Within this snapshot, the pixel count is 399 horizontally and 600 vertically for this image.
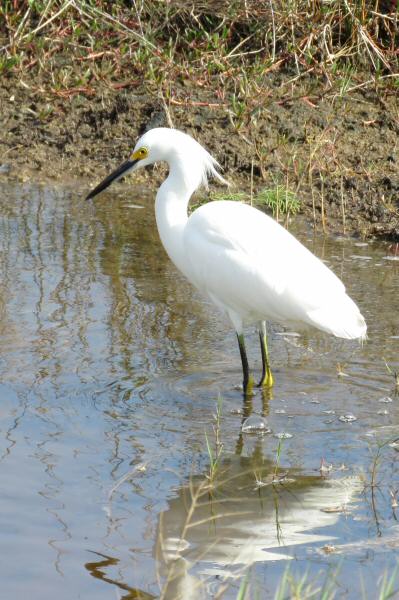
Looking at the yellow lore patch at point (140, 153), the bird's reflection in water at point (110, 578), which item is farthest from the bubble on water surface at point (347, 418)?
the yellow lore patch at point (140, 153)

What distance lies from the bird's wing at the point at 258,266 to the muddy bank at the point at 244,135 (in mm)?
2513

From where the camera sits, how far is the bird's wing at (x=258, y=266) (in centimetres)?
501

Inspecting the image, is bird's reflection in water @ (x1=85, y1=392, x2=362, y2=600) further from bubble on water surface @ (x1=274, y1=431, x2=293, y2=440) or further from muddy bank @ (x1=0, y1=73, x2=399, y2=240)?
muddy bank @ (x1=0, y1=73, x2=399, y2=240)

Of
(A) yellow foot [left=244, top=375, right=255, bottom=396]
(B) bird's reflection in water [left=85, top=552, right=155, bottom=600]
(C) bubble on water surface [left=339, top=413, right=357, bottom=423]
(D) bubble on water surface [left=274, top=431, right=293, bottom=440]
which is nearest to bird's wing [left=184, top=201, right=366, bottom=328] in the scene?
(A) yellow foot [left=244, top=375, right=255, bottom=396]

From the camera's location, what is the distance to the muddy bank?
7766mm

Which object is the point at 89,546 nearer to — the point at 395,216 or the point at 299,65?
the point at 395,216

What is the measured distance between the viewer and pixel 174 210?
5359 millimetres

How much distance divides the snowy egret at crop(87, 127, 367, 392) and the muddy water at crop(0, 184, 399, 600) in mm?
315

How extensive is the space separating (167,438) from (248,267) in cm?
98

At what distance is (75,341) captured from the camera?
5.48 meters

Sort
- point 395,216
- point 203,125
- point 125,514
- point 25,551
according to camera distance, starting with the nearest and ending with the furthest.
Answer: point 25,551 → point 125,514 → point 395,216 → point 203,125

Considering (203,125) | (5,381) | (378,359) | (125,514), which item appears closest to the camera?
(125,514)

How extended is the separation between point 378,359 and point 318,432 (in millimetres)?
930

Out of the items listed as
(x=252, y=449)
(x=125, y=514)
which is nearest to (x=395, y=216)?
(x=252, y=449)
